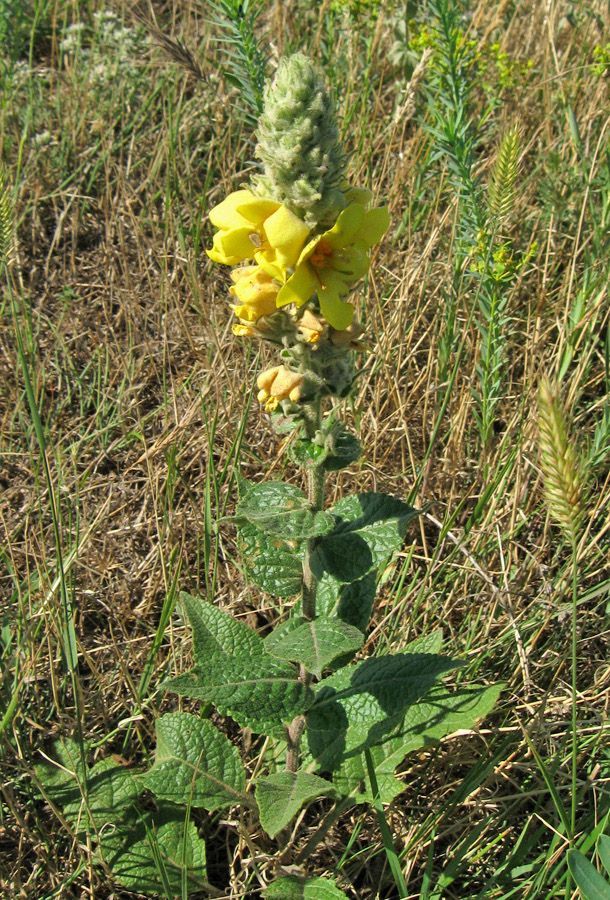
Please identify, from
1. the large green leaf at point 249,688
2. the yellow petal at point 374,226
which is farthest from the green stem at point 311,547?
the yellow petal at point 374,226

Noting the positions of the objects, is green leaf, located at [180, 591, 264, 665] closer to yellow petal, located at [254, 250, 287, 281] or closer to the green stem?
the green stem

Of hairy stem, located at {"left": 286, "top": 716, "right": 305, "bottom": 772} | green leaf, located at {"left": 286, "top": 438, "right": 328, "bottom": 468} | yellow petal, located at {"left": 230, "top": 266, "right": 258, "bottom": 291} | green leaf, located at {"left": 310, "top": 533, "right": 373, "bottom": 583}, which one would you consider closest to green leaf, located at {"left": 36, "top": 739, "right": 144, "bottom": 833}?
hairy stem, located at {"left": 286, "top": 716, "right": 305, "bottom": 772}

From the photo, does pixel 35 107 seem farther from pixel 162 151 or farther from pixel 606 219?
pixel 606 219

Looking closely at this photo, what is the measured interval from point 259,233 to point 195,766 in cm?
143

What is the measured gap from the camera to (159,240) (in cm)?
379

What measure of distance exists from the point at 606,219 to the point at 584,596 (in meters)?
1.38

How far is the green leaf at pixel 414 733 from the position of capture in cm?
203

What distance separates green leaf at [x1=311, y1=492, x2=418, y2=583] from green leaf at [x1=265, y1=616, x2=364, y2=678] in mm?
117

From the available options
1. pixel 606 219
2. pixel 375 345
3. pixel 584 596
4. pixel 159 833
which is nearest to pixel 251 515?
pixel 159 833

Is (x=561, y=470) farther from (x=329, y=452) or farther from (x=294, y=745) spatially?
(x=294, y=745)

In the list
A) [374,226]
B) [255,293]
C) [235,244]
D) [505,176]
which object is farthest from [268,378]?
[505,176]

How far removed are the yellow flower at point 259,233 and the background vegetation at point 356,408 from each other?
696 mm

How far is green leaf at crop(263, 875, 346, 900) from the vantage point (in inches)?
75.2

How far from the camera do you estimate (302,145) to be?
146 centimetres
